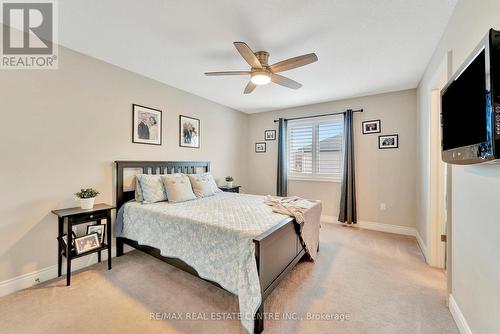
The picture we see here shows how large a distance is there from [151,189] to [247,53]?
2106mm

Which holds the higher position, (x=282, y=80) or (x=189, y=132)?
(x=282, y=80)

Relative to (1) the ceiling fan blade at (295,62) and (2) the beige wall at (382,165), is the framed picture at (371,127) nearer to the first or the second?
(2) the beige wall at (382,165)

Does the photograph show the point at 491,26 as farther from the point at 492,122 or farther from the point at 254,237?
the point at 254,237

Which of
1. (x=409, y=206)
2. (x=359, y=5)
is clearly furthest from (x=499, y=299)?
(x=409, y=206)

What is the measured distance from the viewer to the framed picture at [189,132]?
3.72m

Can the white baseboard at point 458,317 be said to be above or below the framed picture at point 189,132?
below

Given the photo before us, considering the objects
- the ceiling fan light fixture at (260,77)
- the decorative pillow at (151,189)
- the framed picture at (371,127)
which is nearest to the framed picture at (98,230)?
the decorative pillow at (151,189)

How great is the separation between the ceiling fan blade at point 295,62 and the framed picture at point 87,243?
9.16 ft

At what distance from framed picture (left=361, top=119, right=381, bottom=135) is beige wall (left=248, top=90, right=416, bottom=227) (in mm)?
78

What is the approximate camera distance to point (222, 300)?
191 cm

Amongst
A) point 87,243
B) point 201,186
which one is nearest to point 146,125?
point 201,186

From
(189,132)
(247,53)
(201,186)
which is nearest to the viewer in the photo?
(247,53)

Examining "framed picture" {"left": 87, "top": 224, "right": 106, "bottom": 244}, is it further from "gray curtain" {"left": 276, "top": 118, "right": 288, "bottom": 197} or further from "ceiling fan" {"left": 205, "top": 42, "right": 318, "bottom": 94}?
"gray curtain" {"left": 276, "top": 118, "right": 288, "bottom": 197}

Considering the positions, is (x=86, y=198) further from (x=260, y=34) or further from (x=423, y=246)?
(x=423, y=246)
